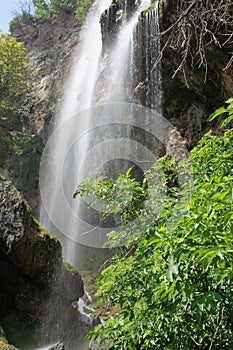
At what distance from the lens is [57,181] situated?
14.5m

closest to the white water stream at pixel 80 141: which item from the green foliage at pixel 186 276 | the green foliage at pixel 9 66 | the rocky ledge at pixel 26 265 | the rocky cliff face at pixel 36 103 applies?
the rocky cliff face at pixel 36 103

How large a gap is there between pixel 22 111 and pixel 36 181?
5200 millimetres

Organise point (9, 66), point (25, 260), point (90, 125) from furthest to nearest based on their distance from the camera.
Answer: point (9, 66) < point (90, 125) < point (25, 260)

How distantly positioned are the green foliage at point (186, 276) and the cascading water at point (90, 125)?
27.5ft

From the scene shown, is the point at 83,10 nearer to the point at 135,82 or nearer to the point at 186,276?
the point at 135,82

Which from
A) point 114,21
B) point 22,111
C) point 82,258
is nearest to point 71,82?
point 22,111

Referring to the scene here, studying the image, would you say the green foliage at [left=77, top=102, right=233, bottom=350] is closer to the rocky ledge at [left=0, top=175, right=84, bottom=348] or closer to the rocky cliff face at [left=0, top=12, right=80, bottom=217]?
the rocky ledge at [left=0, top=175, right=84, bottom=348]

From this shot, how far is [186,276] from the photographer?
70.6 inches

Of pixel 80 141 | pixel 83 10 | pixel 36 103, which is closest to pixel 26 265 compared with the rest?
pixel 80 141

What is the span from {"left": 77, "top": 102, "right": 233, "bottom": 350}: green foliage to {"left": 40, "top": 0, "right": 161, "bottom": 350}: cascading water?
8375mm

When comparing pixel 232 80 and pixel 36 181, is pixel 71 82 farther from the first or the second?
pixel 232 80

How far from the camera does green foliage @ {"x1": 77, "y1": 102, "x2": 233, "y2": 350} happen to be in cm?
161

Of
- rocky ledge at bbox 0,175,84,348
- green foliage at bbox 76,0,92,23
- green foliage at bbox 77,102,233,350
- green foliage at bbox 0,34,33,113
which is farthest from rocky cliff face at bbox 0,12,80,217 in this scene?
green foliage at bbox 77,102,233,350

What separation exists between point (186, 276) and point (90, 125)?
11832mm
